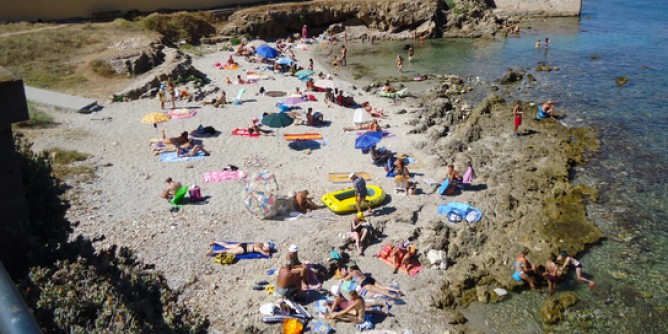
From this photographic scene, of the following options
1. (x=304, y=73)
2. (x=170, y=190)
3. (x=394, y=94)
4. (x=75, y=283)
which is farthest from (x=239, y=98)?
(x=75, y=283)

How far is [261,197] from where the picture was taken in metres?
15.4

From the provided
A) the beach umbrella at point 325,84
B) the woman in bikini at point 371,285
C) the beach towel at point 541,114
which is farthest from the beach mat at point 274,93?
the woman in bikini at point 371,285

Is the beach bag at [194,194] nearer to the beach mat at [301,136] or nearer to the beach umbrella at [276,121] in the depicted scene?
the beach umbrella at [276,121]

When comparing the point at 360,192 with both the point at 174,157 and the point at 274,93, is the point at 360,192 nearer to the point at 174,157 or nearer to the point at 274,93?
the point at 174,157

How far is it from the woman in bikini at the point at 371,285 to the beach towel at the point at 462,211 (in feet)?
13.4

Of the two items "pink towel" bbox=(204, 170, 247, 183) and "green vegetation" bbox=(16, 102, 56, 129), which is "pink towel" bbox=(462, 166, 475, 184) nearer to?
"pink towel" bbox=(204, 170, 247, 183)

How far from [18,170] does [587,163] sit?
19.5 m

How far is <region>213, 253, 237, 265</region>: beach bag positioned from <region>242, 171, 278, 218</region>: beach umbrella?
227 cm

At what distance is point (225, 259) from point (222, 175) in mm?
5363

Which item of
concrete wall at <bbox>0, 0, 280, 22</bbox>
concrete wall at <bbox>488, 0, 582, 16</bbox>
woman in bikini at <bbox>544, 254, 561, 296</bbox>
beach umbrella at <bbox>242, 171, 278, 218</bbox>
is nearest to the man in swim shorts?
beach umbrella at <bbox>242, 171, 278, 218</bbox>

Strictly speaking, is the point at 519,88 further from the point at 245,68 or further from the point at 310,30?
the point at 310,30

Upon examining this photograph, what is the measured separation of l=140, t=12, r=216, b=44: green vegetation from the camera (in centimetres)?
3662

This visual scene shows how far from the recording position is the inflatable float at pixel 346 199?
15.7 metres

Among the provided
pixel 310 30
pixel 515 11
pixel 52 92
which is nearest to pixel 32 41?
pixel 52 92
